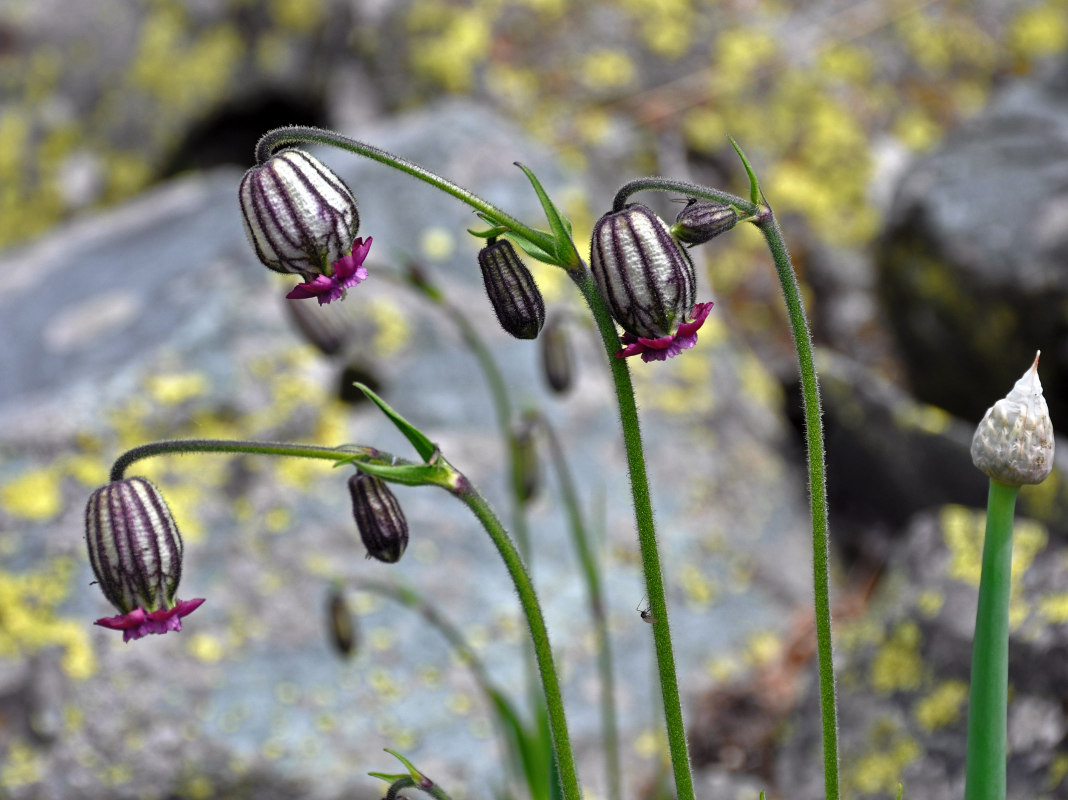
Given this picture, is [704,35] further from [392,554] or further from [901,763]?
[392,554]

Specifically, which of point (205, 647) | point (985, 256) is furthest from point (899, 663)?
point (205, 647)

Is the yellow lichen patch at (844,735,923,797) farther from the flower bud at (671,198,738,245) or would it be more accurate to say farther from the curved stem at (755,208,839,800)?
the flower bud at (671,198,738,245)

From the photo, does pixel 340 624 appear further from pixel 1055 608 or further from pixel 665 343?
pixel 1055 608

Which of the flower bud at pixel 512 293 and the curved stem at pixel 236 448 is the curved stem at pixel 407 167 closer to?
the flower bud at pixel 512 293

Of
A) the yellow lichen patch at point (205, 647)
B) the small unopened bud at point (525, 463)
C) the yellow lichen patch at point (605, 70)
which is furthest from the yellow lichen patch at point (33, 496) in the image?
the yellow lichen patch at point (605, 70)

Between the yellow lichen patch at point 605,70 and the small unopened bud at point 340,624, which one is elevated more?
the yellow lichen patch at point 605,70

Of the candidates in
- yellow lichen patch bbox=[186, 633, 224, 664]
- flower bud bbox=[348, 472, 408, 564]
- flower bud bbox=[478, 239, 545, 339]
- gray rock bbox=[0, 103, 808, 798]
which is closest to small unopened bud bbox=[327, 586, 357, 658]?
gray rock bbox=[0, 103, 808, 798]

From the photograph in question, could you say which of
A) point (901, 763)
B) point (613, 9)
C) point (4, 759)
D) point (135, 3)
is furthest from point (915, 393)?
point (135, 3)
